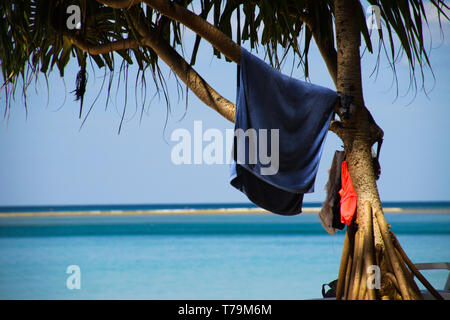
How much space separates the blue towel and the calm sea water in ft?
15.6

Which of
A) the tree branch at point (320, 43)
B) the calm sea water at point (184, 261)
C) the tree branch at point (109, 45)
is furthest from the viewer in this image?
the calm sea water at point (184, 261)

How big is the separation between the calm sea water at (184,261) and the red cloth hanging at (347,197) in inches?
179

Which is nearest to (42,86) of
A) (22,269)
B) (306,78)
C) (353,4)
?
(306,78)

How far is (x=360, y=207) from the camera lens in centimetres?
269

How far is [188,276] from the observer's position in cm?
898

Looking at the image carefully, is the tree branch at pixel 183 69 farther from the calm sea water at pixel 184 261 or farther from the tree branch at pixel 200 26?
the calm sea water at pixel 184 261

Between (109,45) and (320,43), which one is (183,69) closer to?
(109,45)

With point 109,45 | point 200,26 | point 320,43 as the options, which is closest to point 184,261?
point 320,43

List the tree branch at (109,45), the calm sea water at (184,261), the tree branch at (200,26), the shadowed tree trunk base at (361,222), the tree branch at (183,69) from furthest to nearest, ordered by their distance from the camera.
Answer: the calm sea water at (184,261) → the tree branch at (109,45) → the tree branch at (183,69) → the tree branch at (200,26) → the shadowed tree trunk base at (361,222)

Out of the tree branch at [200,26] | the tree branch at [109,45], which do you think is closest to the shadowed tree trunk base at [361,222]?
the tree branch at [200,26]

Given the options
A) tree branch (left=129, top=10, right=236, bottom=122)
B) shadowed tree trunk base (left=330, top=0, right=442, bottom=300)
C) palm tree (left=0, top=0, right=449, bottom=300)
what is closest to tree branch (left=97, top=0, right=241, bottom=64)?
palm tree (left=0, top=0, right=449, bottom=300)

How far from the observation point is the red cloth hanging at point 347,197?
2727 millimetres

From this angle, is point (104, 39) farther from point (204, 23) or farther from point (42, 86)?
point (204, 23)

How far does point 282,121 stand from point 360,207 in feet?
1.96
